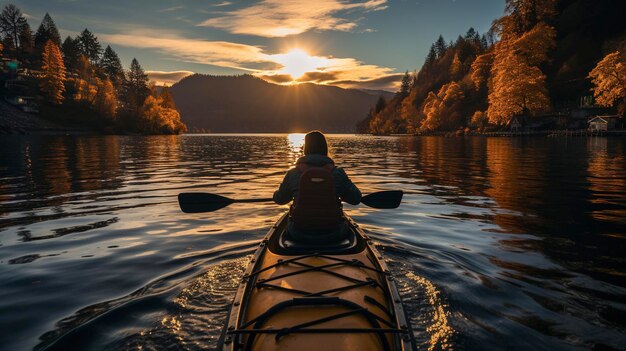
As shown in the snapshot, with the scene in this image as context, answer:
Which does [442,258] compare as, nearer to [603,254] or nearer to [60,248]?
[603,254]

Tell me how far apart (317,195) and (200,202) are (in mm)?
3920

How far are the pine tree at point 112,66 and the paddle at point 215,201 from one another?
153m

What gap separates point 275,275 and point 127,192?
14137 millimetres

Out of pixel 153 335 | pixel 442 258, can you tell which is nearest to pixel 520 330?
pixel 442 258

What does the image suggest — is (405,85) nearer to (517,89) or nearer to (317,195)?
(517,89)

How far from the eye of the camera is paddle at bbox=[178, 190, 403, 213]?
823cm

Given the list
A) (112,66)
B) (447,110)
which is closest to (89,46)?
(112,66)

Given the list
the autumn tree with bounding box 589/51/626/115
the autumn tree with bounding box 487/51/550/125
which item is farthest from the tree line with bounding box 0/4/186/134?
the autumn tree with bounding box 589/51/626/115

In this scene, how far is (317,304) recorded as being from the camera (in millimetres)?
4352

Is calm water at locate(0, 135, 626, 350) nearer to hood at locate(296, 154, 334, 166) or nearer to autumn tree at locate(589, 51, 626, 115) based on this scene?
hood at locate(296, 154, 334, 166)

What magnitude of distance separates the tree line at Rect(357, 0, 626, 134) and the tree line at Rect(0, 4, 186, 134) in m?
82.5

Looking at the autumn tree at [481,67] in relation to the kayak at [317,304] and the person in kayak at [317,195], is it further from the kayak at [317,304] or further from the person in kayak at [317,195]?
the kayak at [317,304]

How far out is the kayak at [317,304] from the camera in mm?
3766

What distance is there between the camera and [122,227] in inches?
438
